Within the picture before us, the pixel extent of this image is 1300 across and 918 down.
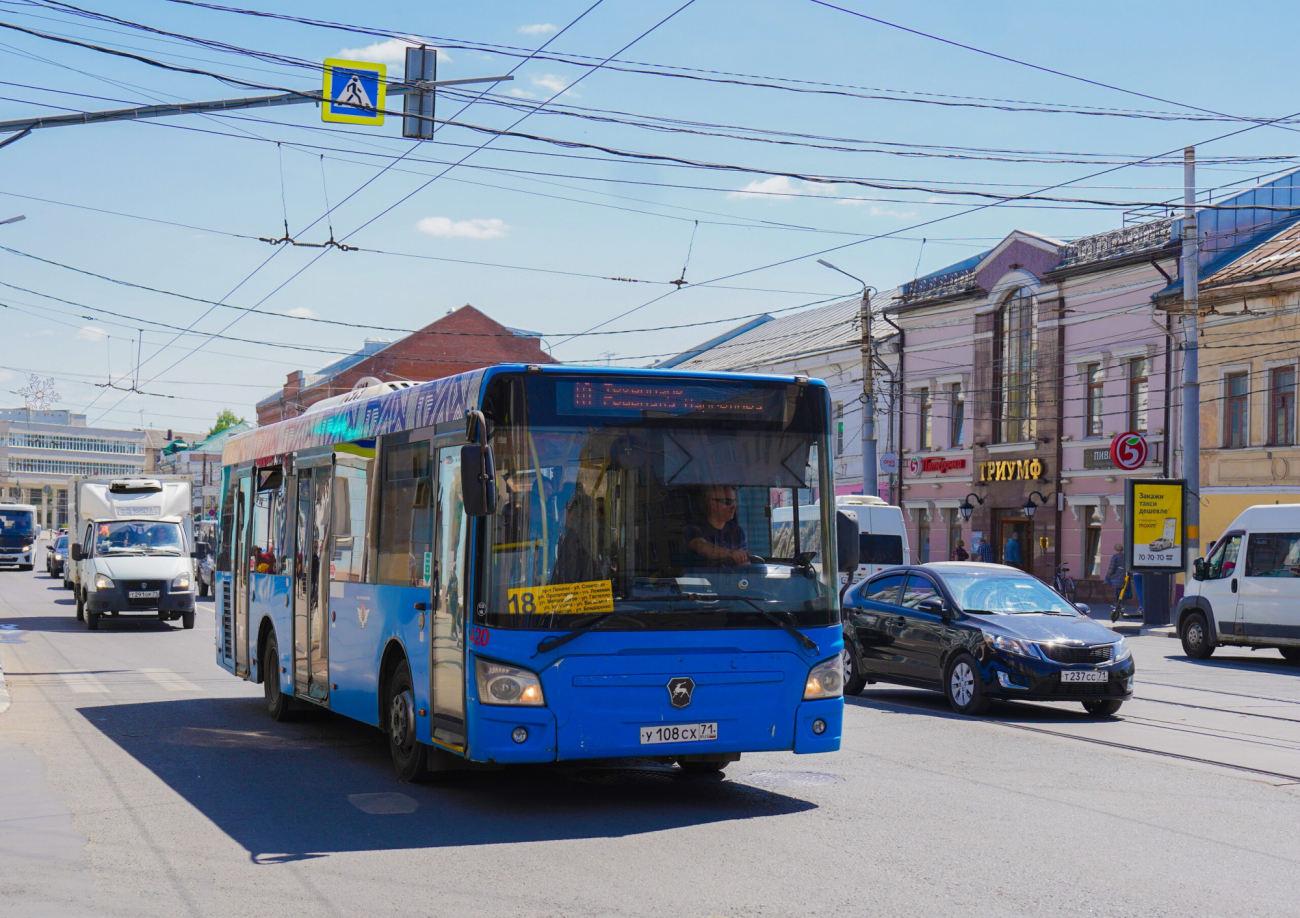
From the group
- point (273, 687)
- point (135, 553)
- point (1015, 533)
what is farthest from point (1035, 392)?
point (273, 687)

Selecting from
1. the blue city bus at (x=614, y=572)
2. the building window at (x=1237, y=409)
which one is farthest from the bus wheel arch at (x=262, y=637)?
A: the building window at (x=1237, y=409)

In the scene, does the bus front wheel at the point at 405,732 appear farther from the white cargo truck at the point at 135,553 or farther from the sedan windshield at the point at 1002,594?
the white cargo truck at the point at 135,553

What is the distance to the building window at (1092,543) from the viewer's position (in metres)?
38.8

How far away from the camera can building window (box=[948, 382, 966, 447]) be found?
146 feet

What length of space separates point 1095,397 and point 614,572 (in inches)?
1321

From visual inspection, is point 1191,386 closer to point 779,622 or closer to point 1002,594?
point 1002,594

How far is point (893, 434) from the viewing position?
48.1 metres

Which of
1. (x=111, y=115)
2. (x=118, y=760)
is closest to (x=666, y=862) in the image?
(x=118, y=760)

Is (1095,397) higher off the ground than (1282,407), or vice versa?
(1095,397)

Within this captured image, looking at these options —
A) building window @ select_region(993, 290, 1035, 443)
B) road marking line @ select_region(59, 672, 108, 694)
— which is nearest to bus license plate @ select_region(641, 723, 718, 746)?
road marking line @ select_region(59, 672, 108, 694)

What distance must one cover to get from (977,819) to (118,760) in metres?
6.17

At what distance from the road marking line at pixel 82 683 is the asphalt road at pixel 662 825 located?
1.92m

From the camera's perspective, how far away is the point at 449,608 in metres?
8.54

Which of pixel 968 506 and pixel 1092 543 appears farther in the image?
pixel 968 506
